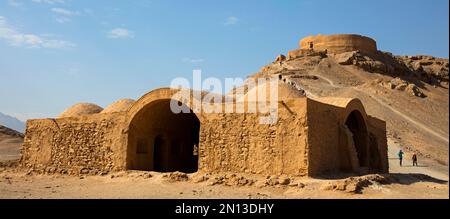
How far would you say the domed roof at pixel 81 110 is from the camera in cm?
1909

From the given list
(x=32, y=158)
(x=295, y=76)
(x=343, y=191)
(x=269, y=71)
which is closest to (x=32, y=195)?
(x=32, y=158)

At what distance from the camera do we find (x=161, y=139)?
15906 millimetres

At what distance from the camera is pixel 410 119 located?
29750mm

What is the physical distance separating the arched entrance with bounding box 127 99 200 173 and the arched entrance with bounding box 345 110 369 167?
244 inches

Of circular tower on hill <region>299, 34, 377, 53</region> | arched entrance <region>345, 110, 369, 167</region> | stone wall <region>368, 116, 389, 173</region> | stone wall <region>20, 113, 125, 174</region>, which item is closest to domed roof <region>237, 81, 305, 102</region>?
arched entrance <region>345, 110, 369, 167</region>

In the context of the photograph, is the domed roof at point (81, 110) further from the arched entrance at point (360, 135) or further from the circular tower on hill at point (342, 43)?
the circular tower on hill at point (342, 43)

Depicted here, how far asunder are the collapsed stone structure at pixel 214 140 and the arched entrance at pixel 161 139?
0.04 m

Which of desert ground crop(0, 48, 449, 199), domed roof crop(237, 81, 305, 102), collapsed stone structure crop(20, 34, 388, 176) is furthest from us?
domed roof crop(237, 81, 305, 102)

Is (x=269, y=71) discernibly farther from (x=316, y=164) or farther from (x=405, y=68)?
(x=316, y=164)

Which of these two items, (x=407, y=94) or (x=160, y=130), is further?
(x=407, y=94)

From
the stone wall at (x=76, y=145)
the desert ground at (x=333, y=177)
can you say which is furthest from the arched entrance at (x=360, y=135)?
the stone wall at (x=76, y=145)

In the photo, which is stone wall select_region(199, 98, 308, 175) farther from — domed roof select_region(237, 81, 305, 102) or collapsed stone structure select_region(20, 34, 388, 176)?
domed roof select_region(237, 81, 305, 102)

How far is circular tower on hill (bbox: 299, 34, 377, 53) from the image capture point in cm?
4569
